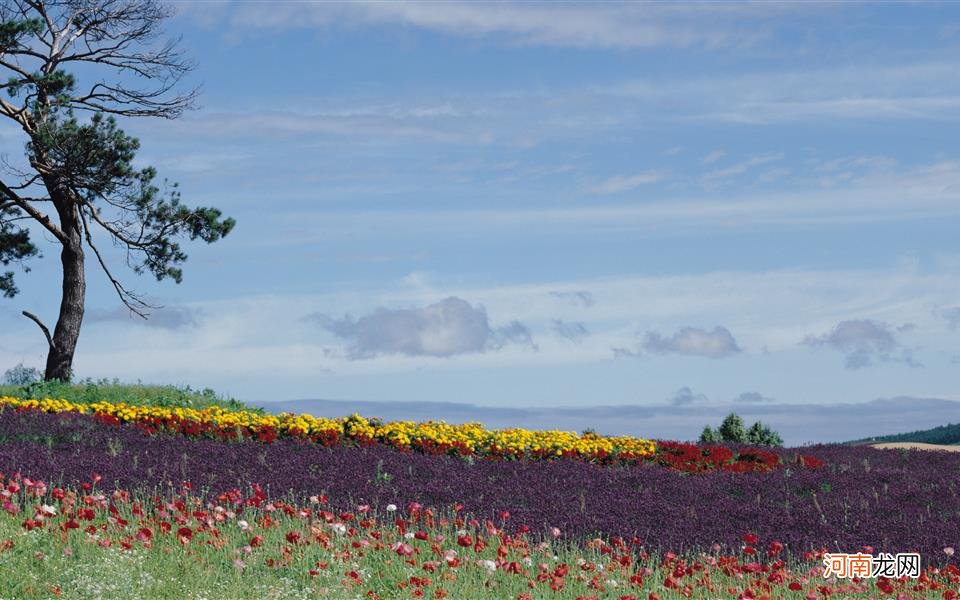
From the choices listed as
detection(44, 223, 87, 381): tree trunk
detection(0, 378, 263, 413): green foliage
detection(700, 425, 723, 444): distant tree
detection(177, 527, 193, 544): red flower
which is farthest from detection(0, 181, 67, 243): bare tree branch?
detection(177, 527, 193, 544): red flower

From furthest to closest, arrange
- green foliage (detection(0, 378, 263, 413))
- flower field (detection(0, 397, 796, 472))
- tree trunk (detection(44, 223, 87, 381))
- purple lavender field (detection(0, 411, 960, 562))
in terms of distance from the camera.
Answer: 1. tree trunk (detection(44, 223, 87, 381))
2. green foliage (detection(0, 378, 263, 413))
3. flower field (detection(0, 397, 796, 472))
4. purple lavender field (detection(0, 411, 960, 562))

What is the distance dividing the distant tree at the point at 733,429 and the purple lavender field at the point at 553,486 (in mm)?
6719

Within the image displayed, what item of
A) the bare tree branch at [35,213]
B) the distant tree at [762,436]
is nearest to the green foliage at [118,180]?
the bare tree branch at [35,213]

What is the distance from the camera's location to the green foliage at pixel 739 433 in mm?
21297

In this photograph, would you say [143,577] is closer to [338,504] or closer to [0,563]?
[0,563]

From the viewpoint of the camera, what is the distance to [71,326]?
2400 centimetres

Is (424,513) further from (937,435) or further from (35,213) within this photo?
(937,435)

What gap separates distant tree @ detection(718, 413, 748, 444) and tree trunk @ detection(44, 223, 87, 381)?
601 inches

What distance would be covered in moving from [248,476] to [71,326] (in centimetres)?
1559

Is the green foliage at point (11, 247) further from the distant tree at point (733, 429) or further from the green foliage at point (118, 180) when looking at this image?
the distant tree at point (733, 429)

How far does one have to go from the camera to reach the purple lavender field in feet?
31.4

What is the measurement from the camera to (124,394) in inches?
785

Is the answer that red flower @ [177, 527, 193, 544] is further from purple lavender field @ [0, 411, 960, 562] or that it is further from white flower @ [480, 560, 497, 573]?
purple lavender field @ [0, 411, 960, 562]

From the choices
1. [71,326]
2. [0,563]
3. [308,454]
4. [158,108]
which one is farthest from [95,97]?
[0,563]
